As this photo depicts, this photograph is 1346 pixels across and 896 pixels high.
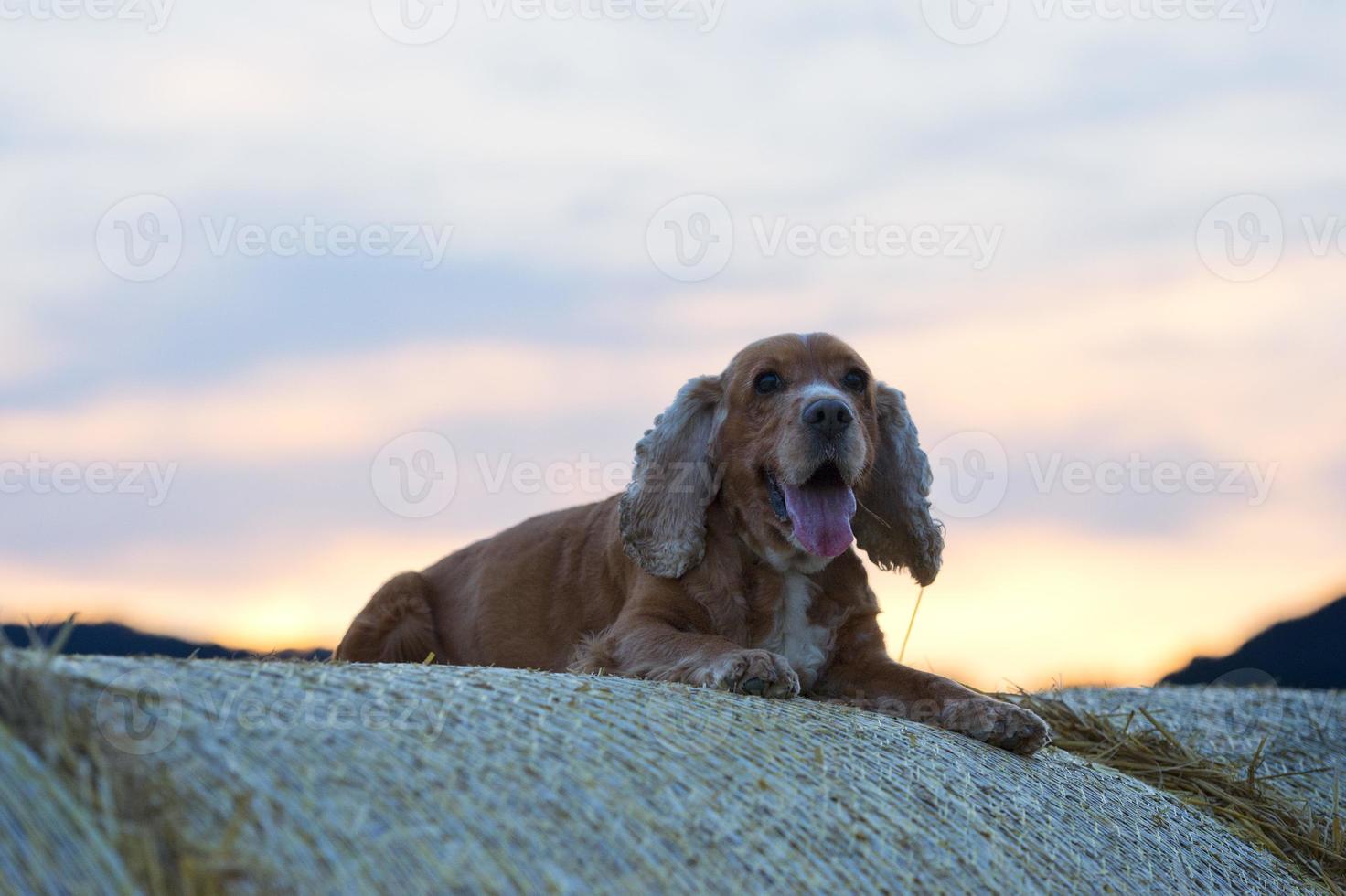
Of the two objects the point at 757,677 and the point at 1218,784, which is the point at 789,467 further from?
the point at 1218,784

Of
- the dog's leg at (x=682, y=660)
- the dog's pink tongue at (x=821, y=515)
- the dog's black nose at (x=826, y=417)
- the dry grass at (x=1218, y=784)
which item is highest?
the dog's black nose at (x=826, y=417)

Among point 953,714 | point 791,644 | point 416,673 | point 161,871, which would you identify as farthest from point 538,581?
point 161,871

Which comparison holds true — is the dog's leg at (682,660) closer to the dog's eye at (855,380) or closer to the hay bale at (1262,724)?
the dog's eye at (855,380)

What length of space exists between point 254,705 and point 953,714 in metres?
2.15

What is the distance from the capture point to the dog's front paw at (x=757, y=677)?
3.90 m

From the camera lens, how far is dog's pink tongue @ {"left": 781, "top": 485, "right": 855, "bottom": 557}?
14.3ft

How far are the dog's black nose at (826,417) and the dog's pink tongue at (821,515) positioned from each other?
8.3 inches

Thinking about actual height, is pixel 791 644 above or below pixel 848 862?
above

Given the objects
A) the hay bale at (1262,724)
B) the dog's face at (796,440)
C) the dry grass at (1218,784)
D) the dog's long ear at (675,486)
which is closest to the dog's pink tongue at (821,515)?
the dog's face at (796,440)

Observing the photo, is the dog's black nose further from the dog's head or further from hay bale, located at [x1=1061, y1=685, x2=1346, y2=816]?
hay bale, located at [x1=1061, y1=685, x2=1346, y2=816]

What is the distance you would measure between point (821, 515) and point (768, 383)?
0.50 meters

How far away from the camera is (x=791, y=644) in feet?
14.9

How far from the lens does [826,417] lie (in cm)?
431

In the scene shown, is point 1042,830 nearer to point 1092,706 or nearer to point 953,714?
point 953,714
